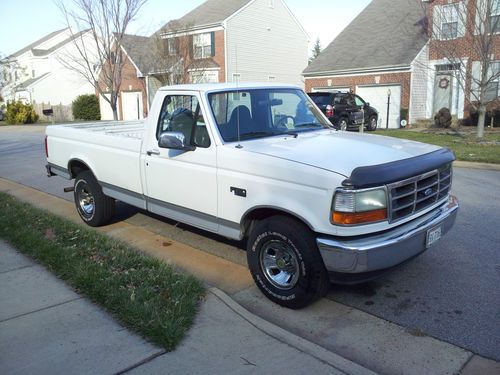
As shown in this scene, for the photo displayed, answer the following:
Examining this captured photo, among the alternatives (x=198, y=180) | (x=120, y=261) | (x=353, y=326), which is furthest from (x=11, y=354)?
(x=353, y=326)

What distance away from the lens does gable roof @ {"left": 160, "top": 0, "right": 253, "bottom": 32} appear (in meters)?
28.8

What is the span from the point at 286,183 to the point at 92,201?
3.77 metres

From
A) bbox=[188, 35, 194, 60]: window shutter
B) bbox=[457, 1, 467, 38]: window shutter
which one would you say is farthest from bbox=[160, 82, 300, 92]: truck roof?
bbox=[188, 35, 194, 60]: window shutter

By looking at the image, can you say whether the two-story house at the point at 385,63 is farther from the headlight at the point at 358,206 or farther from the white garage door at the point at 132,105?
the headlight at the point at 358,206

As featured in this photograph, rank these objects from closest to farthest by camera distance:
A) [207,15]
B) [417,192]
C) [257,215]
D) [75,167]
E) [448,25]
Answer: [417,192], [257,215], [75,167], [448,25], [207,15]

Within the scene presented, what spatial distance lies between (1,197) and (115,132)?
3276 mm

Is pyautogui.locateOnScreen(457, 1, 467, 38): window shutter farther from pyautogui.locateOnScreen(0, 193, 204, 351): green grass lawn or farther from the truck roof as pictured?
pyautogui.locateOnScreen(0, 193, 204, 351): green grass lawn

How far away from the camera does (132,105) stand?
115 ft

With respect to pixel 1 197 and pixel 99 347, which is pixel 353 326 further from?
pixel 1 197

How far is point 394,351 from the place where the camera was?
340 centimetres

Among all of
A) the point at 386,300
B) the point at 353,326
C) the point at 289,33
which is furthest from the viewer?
the point at 289,33

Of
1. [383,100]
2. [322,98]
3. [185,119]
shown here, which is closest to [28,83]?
[383,100]

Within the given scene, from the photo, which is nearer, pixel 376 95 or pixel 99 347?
pixel 99 347

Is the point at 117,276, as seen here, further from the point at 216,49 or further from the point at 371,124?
the point at 216,49
